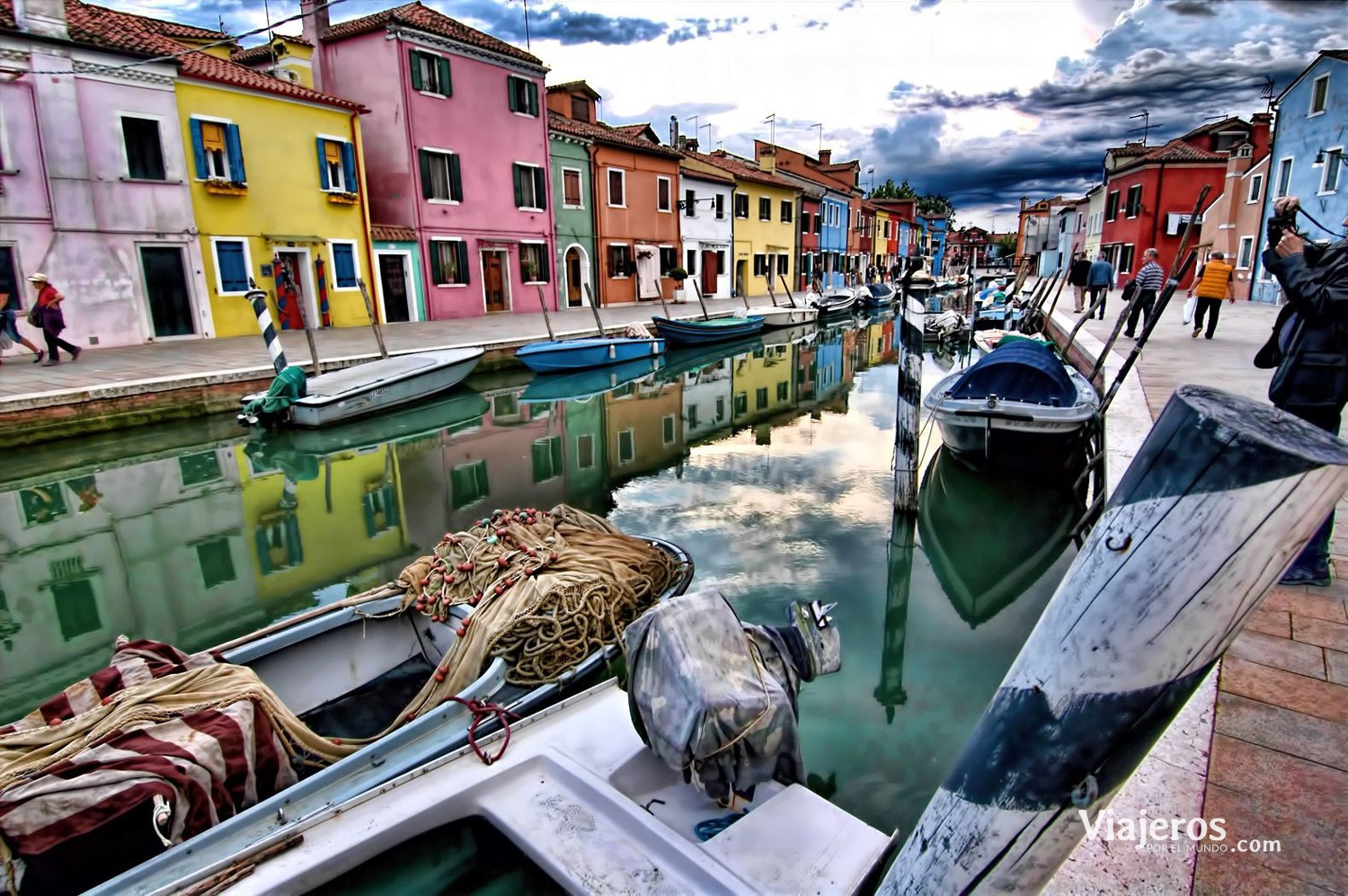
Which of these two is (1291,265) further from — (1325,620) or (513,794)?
(513,794)

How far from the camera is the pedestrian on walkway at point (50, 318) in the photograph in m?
12.1

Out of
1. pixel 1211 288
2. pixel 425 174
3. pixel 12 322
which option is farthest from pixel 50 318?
pixel 1211 288

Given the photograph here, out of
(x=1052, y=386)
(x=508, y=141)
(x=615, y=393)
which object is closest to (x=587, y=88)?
(x=508, y=141)

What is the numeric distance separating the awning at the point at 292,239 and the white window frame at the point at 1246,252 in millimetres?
25123

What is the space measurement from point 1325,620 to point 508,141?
22093 millimetres

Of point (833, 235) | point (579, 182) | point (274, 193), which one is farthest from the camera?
point (833, 235)

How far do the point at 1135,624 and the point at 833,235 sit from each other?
45443 millimetres

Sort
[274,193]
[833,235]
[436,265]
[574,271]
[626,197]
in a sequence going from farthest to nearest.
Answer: [833,235] → [626,197] → [574,271] → [436,265] → [274,193]

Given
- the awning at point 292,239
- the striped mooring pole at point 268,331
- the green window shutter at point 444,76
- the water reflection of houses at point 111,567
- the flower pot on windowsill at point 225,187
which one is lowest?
the water reflection of houses at point 111,567

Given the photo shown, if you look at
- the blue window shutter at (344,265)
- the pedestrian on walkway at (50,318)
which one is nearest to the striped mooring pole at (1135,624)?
the pedestrian on walkway at (50,318)

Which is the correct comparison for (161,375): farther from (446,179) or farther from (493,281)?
(493,281)

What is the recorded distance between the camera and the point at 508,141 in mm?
21500

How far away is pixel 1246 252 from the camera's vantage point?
72.3ft

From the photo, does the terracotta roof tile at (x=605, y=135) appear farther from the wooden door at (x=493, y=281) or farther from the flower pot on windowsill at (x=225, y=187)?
the flower pot on windowsill at (x=225, y=187)
